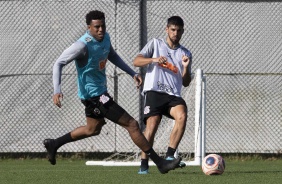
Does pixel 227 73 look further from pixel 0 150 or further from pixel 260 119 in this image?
pixel 0 150

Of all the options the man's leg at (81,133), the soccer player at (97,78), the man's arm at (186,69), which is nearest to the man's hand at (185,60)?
the man's arm at (186,69)

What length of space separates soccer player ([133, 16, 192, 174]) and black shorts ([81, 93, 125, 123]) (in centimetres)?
82

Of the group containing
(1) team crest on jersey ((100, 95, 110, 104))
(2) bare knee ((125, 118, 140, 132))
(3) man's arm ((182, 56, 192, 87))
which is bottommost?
(2) bare knee ((125, 118, 140, 132))

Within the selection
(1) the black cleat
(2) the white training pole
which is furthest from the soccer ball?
(2) the white training pole

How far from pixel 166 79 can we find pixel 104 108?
3.99ft

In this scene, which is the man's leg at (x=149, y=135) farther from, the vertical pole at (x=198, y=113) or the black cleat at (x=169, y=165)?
the vertical pole at (x=198, y=113)

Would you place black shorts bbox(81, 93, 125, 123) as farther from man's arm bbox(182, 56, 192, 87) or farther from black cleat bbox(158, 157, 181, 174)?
man's arm bbox(182, 56, 192, 87)

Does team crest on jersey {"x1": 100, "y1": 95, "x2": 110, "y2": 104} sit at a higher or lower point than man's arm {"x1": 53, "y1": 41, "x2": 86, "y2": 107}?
lower

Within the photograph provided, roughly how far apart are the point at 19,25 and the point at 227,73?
383cm

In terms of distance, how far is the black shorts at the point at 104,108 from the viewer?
30.7ft

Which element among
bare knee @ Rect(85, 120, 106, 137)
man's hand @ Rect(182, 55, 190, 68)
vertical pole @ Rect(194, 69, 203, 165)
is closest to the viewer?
bare knee @ Rect(85, 120, 106, 137)

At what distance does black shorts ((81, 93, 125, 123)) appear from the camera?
9.35m

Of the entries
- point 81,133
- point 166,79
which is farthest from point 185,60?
point 81,133

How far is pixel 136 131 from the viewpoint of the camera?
A: 930cm
